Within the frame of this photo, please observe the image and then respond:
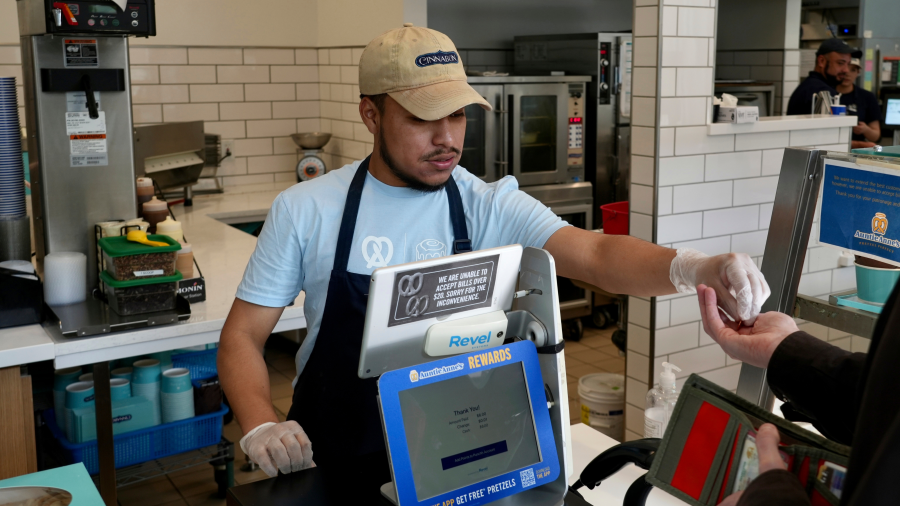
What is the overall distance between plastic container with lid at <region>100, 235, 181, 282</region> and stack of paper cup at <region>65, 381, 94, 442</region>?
527 mm

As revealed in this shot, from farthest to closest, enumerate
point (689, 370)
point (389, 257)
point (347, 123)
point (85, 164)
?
1. point (347, 123)
2. point (689, 370)
3. point (85, 164)
4. point (389, 257)

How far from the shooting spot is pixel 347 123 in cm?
512

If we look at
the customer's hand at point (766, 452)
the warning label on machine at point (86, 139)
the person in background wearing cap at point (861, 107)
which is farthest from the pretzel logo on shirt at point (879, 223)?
the person in background wearing cap at point (861, 107)

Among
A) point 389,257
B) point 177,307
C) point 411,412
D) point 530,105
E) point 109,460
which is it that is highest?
point 530,105

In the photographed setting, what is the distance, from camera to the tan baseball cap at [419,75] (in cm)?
164

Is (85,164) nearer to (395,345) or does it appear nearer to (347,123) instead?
(395,345)

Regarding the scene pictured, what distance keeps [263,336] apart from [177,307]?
3.16 feet

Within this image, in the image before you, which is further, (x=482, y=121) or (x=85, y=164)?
(x=482, y=121)

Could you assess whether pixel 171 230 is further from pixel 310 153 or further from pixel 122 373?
pixel 310 153

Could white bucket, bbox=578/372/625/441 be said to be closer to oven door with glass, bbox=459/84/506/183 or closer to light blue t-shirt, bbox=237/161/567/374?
light blue t-shirt, bbox=237/161/567/374

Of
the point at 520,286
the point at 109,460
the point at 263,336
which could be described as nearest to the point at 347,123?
the point at 109,460

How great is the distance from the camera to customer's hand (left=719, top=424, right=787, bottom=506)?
90cm

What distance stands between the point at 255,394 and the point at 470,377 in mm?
647

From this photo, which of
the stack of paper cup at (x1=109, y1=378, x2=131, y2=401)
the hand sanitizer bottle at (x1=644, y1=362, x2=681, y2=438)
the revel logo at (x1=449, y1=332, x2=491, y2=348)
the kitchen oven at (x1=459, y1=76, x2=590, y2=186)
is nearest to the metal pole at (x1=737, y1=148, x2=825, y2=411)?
the hand sanitizer bottle at (x1=644, y1=362, x2=681, y2=438)
